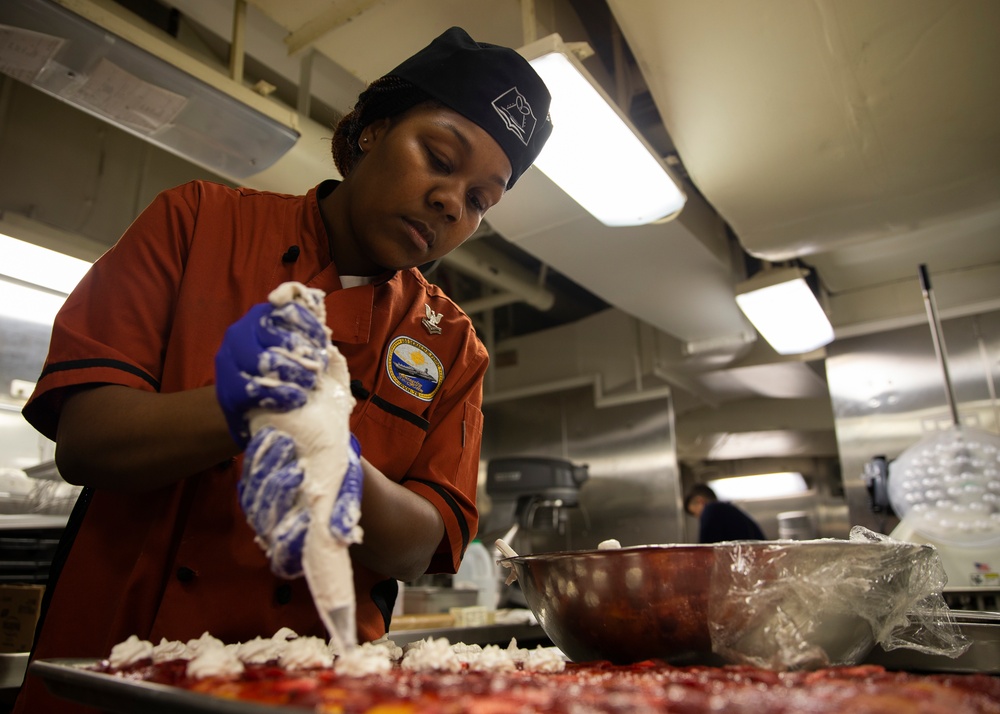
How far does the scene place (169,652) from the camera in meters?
0.83

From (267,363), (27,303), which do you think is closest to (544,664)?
(267,363)

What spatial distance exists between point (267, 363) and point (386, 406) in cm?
51

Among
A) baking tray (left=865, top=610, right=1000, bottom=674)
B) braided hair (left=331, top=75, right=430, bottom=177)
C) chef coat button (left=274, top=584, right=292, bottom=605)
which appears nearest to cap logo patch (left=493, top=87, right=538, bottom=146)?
braided hair (left=331, top=75, right=430, bottom=177)

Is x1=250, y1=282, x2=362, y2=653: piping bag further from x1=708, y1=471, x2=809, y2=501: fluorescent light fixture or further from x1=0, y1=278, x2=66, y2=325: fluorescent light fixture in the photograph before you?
x1=708, y1=471, x2=809, y2=501: fluorescent light fixture

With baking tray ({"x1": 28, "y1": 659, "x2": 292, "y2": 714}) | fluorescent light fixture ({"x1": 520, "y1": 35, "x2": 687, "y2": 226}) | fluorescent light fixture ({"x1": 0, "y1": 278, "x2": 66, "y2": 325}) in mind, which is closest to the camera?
baking tray ({"x1": 28, "y1": 659, "x2": 292, "y2": 714})

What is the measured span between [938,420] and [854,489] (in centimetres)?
60

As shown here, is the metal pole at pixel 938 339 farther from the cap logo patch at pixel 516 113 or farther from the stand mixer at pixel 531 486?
the cap logo patch at pixel 516 113

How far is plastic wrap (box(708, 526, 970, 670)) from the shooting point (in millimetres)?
917

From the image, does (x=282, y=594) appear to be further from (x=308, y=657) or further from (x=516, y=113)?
(x=516, y=113)

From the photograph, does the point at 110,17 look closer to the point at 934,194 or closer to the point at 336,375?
the point at 336,375

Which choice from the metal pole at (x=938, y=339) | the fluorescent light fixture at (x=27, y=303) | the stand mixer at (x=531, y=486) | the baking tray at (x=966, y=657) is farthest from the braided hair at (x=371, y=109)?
the stand mixer at (x=531, y=486)

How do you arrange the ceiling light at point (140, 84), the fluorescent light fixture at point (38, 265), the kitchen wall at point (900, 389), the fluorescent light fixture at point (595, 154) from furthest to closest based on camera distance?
the kitchen wall at point (900, 389), the fluorescent light fixture at point (38, 265), the fluorescent light fixture at point (595, 154), the ceiling light at point (140, 84)

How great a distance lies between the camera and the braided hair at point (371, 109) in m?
1.18

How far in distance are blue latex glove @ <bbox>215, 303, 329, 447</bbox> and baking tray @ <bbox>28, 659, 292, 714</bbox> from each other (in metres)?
0.24
